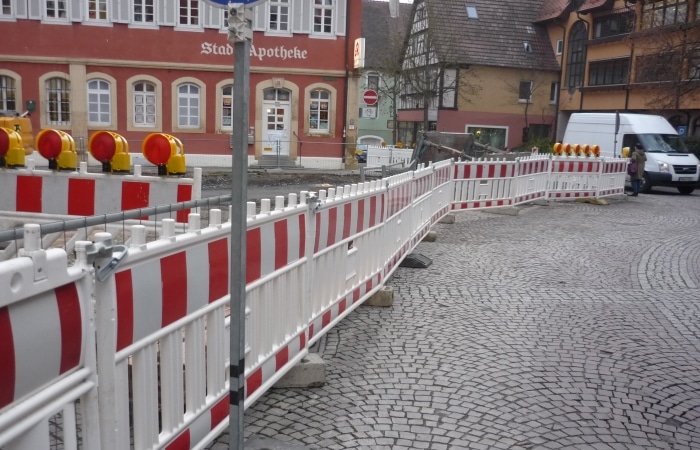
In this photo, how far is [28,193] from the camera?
7000mm

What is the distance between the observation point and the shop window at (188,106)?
96.4ft

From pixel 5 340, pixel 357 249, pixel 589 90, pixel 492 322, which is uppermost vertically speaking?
pixel 589 90

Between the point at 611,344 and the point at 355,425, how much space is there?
287cm

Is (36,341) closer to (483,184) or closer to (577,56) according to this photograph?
(483,184)

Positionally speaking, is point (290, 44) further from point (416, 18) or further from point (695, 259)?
point (695, 259)

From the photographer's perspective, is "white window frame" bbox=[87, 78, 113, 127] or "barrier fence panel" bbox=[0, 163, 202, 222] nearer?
"barrier fence panel" bbox=[0, 163, 202, 222]

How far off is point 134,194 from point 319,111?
2388 centimetres

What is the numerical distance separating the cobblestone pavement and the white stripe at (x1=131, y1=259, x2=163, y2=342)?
1.43 metres

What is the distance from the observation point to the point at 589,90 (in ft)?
135

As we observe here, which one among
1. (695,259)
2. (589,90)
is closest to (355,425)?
(695,259)

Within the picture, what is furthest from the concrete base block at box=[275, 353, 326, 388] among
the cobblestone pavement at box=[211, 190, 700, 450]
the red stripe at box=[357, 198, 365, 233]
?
the red stripe at box=[357, 198, 365, 233]

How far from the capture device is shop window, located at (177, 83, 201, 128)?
29.4 m

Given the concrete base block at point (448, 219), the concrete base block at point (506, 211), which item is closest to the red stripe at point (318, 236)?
the concrete base block at point (448, 219)

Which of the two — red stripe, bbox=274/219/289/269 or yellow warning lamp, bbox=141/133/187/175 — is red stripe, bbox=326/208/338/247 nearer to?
red stripe, bbox=274/219/289/269
